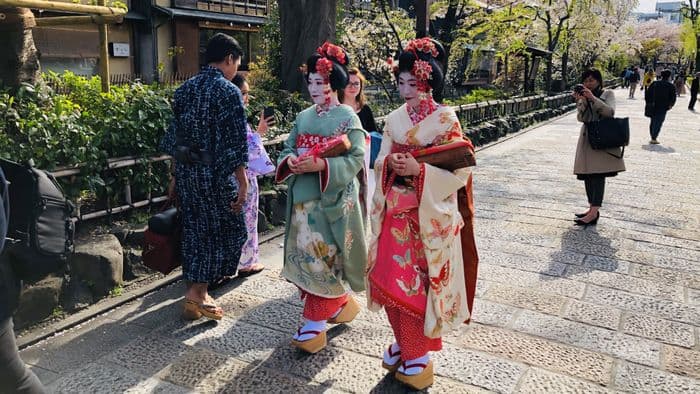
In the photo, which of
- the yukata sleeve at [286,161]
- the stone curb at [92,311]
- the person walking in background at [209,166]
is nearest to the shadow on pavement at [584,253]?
the yukata sleeve at [286,161]

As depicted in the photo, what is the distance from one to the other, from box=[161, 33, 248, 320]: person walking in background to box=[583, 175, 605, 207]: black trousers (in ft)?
14.0

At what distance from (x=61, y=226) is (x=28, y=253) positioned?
166 mm

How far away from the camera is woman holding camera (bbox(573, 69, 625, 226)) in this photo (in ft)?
19.8

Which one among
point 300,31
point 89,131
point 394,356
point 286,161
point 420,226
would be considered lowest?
point 394,356

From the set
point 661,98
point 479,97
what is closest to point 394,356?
point 479,97

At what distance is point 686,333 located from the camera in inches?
151

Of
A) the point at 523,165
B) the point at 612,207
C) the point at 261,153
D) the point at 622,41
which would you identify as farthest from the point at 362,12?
the point at 622,41

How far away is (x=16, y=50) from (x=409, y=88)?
378cm

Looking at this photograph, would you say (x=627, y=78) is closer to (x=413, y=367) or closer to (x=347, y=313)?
(x=347, y=313)

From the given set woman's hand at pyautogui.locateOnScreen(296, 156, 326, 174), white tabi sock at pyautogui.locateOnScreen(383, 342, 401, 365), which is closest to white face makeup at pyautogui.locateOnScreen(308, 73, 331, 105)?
woman's hand at pyautogui.locateOnScreen(296, 156, 326, 174)

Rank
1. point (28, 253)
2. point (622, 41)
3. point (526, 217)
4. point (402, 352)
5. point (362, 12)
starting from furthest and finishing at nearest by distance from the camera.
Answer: point (622, 41) < point (362, 12) < point (526, 217) < point (402, 352) < point (28, 253)

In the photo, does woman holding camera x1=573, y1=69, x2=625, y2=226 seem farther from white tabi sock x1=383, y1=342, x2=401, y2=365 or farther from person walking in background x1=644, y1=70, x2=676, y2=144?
person walking in background x1=644, y1=70, x2=676, y2=144

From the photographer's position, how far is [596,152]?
6.23 metres

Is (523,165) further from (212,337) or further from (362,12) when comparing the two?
(212,337)
